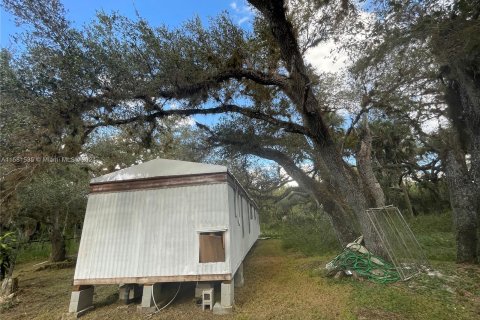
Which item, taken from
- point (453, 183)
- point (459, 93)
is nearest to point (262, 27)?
point (459, 93)

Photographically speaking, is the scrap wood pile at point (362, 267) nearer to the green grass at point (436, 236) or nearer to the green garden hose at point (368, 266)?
the green garden hose at point (368, 266)

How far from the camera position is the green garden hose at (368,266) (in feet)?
26.7

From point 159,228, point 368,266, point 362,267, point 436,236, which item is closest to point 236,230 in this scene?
point 159,228

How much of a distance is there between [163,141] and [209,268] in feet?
35.2

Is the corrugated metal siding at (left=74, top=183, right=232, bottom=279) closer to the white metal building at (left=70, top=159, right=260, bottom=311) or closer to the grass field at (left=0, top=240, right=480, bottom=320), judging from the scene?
the white metal building at (left=70, top=159, right=260, bottom=311)

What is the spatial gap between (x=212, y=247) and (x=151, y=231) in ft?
5.92

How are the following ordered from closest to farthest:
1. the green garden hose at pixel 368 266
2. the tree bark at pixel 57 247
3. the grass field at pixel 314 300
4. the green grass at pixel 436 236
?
the grass field at pixel 314 300, the green garden hose at pixel 368 266, the green grass at pixel 436 236, the tree bark at pixel 57 247

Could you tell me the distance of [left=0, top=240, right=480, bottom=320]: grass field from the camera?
6.09 metres

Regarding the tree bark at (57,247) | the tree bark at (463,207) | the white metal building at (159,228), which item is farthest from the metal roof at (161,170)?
the tree bark at (57,247)

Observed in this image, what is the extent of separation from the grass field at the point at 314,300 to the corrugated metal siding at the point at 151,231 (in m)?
1.08

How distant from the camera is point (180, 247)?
7680 mm

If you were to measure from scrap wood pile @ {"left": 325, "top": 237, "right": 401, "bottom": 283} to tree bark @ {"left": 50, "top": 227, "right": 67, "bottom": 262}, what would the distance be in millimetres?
14270

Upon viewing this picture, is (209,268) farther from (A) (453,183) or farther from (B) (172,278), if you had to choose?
(A) (453,183)

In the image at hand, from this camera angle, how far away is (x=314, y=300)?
7.13 m
